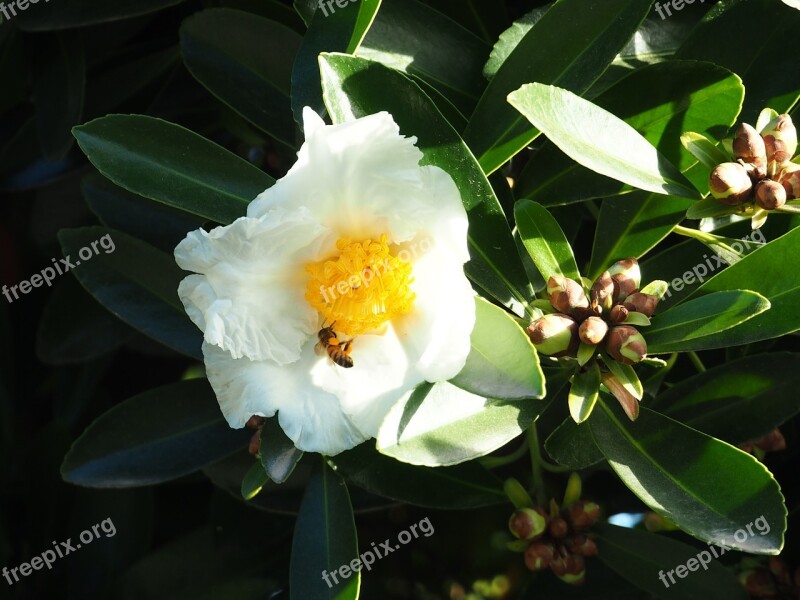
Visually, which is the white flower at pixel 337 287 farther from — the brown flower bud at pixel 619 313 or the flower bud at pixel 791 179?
the flower bud at pixel 791 179

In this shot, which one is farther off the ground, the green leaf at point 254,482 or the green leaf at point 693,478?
Answer: the green leaf at point 693,478

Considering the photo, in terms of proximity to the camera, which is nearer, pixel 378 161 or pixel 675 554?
pixel 378 161

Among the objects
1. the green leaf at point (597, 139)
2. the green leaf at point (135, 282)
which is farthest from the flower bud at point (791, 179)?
the green leaf at point (135, 282)

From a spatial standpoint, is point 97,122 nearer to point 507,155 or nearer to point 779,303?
point 507,155

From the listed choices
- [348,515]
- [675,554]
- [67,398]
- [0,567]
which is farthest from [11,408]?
[675,554]

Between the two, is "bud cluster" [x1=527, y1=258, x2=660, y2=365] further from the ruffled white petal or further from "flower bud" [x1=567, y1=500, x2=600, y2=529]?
"flower bud" [x1=567, y1=500, x2=600, y2=529]

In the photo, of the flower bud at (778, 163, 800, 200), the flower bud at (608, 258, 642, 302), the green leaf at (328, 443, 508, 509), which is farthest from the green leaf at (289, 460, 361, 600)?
A: the flower bud at (778, 163, 800, 200)

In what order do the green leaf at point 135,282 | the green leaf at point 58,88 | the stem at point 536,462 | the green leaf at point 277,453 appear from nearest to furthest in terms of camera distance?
the green leaf at point 277,453, the stem at point 536,462, the green leaf at point 135,282, the green leaf at point 58,88
